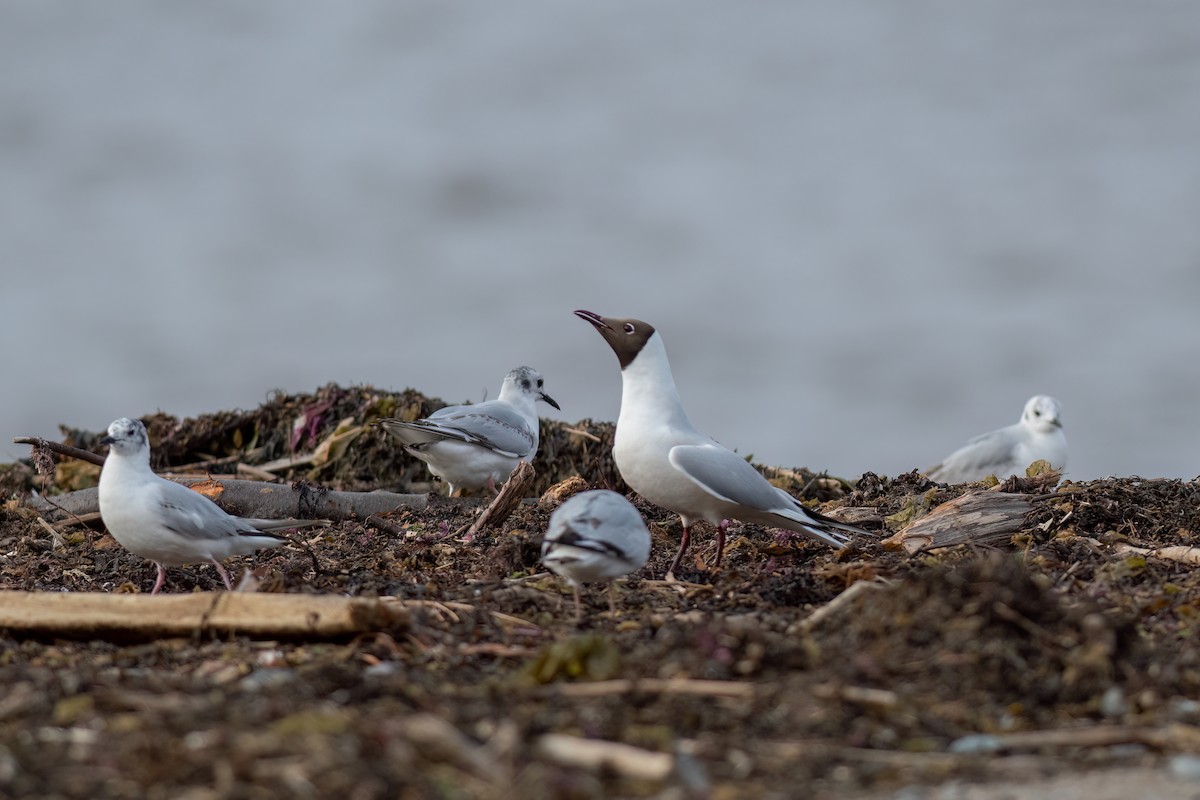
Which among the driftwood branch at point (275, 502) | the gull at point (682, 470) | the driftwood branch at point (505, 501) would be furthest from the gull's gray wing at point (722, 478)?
the driftwood branch at point (275, 502)

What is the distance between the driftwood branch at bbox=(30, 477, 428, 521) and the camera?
808 cm

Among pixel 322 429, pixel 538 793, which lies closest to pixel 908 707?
pixel 538 793

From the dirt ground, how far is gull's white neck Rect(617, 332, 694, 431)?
0.83 meters

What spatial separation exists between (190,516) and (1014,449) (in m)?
8.97

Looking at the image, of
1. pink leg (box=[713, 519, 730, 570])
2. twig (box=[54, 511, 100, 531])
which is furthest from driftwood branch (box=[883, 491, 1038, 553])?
twig (box=[54, 511, 100, 531])

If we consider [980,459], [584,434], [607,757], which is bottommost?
[607,757]

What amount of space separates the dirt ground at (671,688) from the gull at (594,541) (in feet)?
0.69

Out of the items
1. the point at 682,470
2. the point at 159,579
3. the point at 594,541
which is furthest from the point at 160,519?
the point at 682,470

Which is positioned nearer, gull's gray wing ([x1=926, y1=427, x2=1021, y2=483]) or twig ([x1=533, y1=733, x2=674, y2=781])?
twig ([x1=533, y1=733, x2=674, y2=781])

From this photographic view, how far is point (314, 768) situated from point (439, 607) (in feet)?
7.44

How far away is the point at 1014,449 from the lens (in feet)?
Answer: 42.1

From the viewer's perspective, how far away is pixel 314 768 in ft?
9.25

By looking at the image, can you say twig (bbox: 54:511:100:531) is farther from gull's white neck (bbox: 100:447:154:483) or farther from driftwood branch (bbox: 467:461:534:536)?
driftwood branch (bbox: 467:461:534:536)

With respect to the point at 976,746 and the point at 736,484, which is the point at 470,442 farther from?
the point at 976,746
